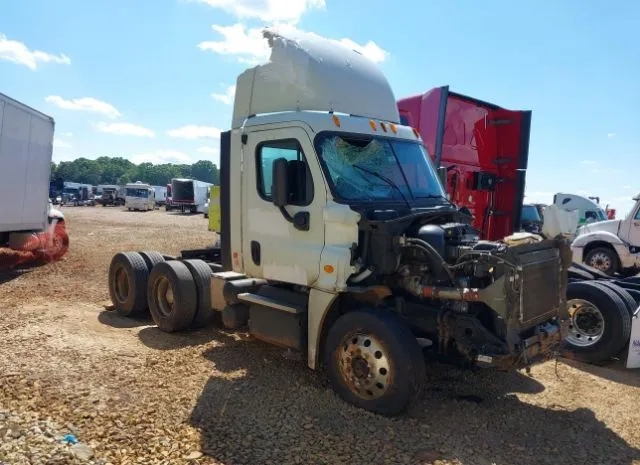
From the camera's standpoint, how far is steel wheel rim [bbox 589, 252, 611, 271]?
1304 cm

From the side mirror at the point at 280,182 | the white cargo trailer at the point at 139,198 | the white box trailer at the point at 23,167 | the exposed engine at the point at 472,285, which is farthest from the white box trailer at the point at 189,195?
the exposed engine at the point at 472,285

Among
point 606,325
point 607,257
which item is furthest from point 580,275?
point 607,257

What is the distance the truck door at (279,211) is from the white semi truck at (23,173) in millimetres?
7949

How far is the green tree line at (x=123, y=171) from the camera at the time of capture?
13200 cm

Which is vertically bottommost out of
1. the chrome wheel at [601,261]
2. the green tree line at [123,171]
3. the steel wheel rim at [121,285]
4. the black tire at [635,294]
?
the steel wheel rim at [121,285]

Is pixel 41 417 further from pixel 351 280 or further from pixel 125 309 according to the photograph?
pixel 125 309

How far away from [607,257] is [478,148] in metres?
6.16

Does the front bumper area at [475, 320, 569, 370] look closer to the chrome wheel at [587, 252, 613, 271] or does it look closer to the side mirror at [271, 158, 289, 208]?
the side mirror at [271, 158, 289, 208]

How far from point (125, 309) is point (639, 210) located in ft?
38.9

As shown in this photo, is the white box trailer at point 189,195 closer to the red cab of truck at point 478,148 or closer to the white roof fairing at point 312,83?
the red cab of truck at point 478,148

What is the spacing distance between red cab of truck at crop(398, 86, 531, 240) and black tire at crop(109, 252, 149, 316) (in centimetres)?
487

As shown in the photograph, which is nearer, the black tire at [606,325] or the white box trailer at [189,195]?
the black tire at [606,325]

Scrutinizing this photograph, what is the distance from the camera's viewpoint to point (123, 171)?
461ft

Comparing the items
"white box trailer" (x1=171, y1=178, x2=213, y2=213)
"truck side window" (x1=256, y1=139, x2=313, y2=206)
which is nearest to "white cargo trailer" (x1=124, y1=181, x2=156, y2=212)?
"white box trailer" (x1=171, y1=178, x2=213, y2=213)
